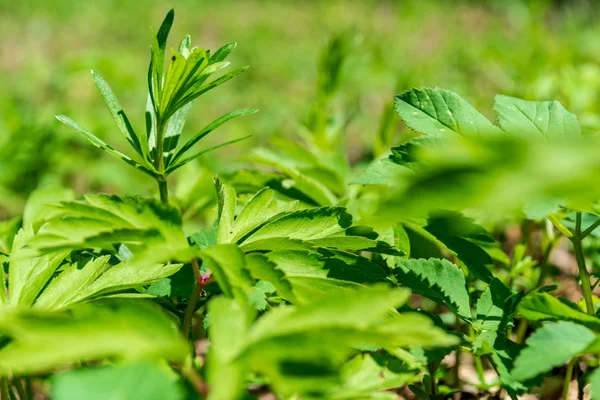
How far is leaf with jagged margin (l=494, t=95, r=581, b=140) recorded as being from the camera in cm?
113

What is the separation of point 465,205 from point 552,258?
69.6 inches

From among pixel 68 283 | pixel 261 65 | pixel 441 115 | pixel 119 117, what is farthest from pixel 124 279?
pixel 261 65

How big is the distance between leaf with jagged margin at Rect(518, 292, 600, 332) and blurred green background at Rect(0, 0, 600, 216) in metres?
1.17

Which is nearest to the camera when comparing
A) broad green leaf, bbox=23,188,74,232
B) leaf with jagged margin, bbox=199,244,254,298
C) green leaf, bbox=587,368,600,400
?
green leaf, bbox=587,368,600,400

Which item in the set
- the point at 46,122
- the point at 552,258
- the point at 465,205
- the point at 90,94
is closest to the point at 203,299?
the point at 465,205

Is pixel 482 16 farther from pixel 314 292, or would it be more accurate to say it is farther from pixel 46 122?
pixel 314 292

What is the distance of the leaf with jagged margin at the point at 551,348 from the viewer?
0.88 metres

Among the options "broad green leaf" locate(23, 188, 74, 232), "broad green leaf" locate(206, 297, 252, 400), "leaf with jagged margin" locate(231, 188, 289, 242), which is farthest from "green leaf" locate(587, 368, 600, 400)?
"broad green leaf" locate(23, 188, 74, 232)

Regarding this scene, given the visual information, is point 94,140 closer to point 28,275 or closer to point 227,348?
point 28,275

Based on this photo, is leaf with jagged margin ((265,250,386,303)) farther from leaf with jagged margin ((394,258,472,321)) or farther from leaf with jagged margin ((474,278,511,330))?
leaf with jagged margin ((474,278,511,330))

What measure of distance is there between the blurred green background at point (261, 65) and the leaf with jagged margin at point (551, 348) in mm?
1234

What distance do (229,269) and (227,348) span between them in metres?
0.22

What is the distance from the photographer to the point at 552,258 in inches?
84.4

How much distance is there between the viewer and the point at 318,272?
3.38ft
